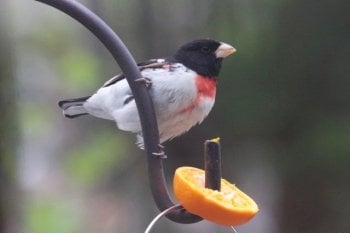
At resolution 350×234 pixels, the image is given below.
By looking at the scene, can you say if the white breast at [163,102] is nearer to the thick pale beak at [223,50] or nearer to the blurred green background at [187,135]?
the thick pale beak at [223,50]

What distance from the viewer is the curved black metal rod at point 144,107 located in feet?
2.46

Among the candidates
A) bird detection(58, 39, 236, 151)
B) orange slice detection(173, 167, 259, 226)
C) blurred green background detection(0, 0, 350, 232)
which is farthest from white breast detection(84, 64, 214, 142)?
blurred green background detection(0, 0, 350, 232)

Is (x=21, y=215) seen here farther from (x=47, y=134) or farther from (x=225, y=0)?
(x=225, y=0)

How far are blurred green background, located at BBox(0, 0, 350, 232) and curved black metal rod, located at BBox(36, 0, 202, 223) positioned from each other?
78cm

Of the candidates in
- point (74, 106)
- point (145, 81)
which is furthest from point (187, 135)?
point (145, 81)

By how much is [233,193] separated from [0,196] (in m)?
1.07

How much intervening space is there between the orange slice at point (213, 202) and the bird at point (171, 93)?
0.16 metres

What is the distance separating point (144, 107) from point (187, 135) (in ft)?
2.88

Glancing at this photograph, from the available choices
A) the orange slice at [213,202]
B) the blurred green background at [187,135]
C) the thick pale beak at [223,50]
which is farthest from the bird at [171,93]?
the blurred green background at [187,135]

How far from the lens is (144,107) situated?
770 mm

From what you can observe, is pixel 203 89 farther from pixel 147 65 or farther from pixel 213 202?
pixel 213 202

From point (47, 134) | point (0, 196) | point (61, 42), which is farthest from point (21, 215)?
point (61, 42)

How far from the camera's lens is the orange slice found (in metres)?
0.69

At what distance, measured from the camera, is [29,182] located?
1.64 metres
